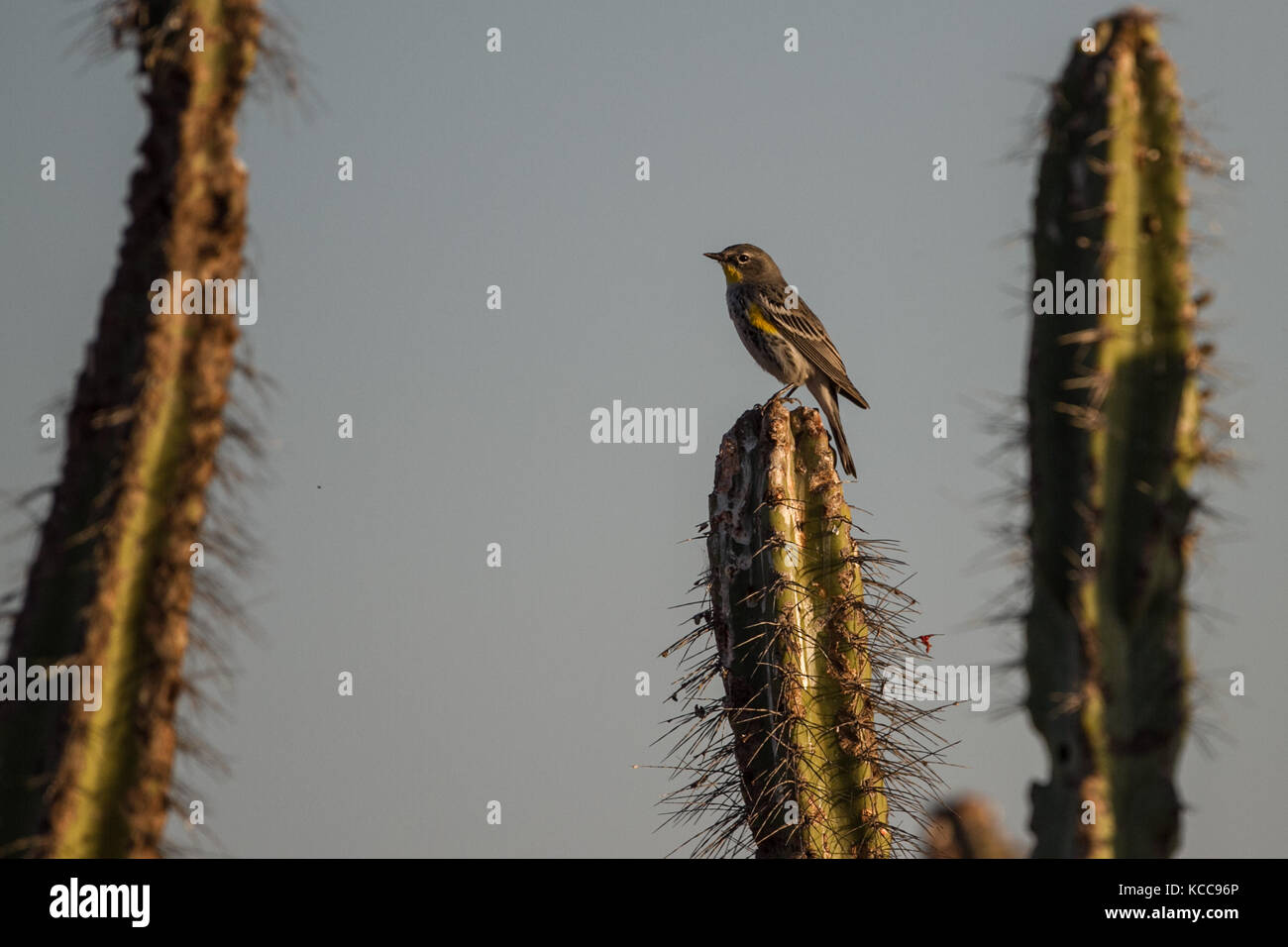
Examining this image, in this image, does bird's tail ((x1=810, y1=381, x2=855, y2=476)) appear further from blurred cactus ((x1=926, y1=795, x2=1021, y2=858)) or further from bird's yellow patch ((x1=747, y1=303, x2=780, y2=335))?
blurred cactus ((x1=926, y1=795, x2=1021, y2=858))

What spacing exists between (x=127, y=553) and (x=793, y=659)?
2.67 m

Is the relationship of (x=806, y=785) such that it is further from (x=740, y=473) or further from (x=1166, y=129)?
(x=1166, y=129)

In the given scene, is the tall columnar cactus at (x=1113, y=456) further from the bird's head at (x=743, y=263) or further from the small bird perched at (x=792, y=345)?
the bird's head at (x=743, y=263)

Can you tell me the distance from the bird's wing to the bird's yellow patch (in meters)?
0.03

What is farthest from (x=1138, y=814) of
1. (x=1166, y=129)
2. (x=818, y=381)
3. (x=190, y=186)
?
(x=818, y=381)

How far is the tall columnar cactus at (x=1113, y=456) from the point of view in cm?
402

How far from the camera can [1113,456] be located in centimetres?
411

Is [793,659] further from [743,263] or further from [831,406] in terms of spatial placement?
[743,263]

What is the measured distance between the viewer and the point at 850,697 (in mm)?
5715

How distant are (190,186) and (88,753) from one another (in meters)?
1.55

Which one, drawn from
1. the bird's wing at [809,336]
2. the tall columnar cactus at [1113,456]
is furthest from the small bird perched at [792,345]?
the tall columnar cactus at [1113,456]

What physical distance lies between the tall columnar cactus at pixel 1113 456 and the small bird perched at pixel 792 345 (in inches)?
220

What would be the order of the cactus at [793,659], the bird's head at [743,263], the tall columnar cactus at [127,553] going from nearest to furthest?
the tall columnar cactus at [127,553] → the cactus at [793,659] → the bird's head at [743,263]

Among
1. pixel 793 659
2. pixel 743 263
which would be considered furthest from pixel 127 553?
pixel 743 263
